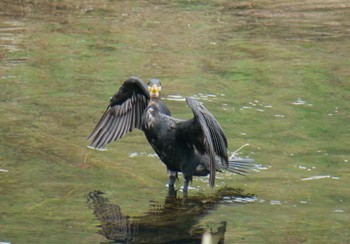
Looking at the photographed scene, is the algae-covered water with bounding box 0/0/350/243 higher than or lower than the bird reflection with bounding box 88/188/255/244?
higher

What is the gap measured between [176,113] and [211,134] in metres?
2.63

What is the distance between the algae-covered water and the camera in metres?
6.62

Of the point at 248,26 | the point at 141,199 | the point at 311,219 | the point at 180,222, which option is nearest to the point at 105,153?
the point at 141,199

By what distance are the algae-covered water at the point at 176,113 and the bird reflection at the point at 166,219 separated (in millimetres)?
14

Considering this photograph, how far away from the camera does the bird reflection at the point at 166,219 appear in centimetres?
630

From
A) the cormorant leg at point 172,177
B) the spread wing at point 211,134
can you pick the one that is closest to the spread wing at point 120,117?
the cormorant leg at point 172,177

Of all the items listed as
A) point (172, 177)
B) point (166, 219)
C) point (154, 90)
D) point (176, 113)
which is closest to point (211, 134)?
point (166, 219)

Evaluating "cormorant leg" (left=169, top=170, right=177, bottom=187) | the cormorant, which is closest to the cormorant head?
the cormorant

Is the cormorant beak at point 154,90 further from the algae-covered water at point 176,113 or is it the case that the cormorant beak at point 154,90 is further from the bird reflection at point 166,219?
the bird reflection at point 166,219

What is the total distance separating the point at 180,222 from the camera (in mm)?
6656

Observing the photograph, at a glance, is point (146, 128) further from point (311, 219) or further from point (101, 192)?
point (311, 219)

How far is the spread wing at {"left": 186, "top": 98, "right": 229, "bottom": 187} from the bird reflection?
37cm

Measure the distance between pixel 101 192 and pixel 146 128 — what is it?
0.60m

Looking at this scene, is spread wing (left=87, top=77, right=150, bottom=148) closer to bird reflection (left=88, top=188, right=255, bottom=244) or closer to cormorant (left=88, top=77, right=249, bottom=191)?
cormorant (left=88, top=77, right=249, bottom=191)
